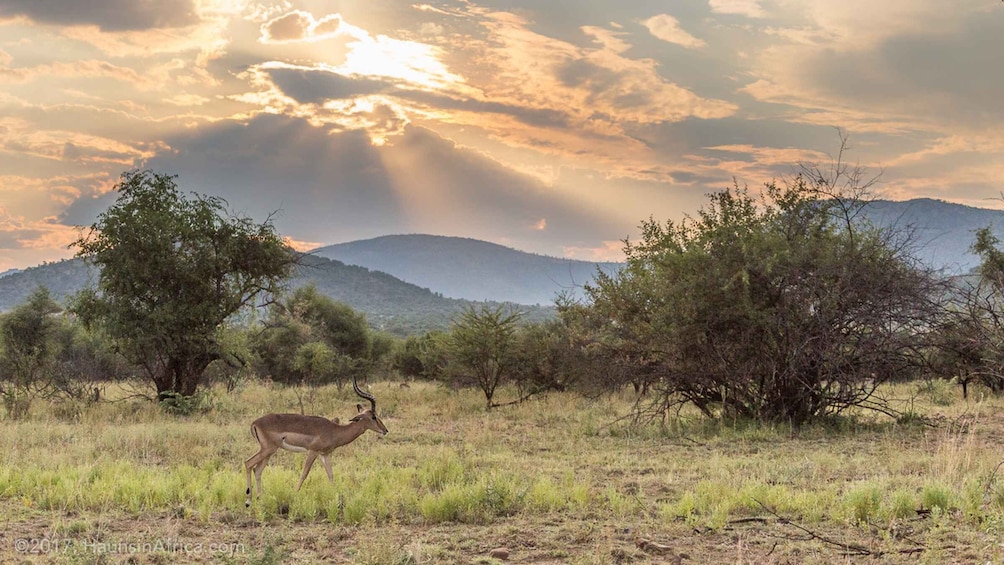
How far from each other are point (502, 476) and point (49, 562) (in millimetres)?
5904

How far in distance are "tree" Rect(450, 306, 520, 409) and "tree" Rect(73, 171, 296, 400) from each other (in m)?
6.86

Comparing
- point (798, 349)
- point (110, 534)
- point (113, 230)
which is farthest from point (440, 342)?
point (110, 534)

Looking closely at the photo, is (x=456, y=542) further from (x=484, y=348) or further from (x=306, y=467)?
(x=484, y=348)

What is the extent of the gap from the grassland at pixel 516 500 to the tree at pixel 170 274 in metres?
6.74

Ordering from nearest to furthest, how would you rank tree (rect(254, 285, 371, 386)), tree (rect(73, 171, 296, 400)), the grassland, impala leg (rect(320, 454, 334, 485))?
the grassland
impala leg (rect(320, 454, 334, 485))
tree (rect(73, 171, 296, 400))
tree (rect(254, 285, 371, 386))

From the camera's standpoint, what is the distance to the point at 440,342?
2705 centimetres

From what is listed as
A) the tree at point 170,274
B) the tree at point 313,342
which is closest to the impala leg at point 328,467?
the tree at point 170,274

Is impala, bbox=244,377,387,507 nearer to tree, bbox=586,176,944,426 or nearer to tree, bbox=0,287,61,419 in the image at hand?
tree, bbox=586,176,944,426

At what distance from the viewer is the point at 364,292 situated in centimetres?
14562

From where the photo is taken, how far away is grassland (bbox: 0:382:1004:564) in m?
7.52

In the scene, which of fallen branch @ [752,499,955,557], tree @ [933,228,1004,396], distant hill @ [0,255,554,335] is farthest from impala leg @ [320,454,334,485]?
distant hill @ [0,255,554,335]

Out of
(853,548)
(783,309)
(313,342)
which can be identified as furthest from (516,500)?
(313,342)

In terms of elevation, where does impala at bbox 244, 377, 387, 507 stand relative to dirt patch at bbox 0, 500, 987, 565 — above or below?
above

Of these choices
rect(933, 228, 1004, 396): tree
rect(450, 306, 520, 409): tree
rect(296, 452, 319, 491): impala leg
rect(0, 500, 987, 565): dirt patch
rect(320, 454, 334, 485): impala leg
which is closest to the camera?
rect(0, 500, 987, 565): dirt patch
